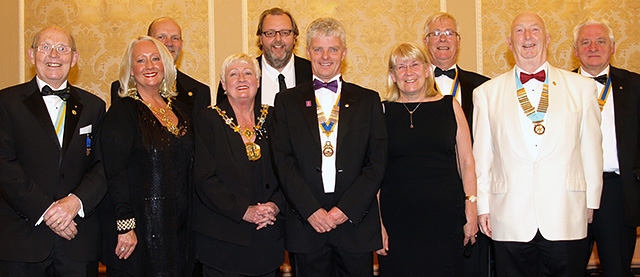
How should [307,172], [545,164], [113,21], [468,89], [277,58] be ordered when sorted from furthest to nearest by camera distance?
[113,21] < [277,58] < [468,89] < [307,172] < [545,164]

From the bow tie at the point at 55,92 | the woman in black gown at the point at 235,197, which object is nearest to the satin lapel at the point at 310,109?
the woman in black gown at the point at 235,197

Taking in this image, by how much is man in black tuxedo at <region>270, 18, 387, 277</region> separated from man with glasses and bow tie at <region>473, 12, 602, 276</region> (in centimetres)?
61

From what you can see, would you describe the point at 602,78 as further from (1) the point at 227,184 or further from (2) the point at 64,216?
(2) the point at 64,216

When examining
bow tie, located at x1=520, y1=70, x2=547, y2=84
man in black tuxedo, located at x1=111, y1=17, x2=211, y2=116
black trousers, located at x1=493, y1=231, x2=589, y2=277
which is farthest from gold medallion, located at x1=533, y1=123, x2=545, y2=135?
man in black tuxedo, located at x1=111, y1=17, x2=211, y2=116

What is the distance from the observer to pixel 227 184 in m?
3.66

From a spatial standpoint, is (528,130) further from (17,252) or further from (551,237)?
(17,252)

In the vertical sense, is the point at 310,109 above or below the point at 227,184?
above

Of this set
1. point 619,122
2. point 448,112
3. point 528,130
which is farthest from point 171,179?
point 619,122

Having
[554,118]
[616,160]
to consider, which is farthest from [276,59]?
[616,160]

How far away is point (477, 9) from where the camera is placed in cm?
621

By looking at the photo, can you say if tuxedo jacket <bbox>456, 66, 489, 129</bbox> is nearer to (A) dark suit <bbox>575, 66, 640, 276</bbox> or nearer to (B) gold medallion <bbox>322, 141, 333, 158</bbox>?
(A) dark suit <bbox>575, 66, 640, 276</bbox>

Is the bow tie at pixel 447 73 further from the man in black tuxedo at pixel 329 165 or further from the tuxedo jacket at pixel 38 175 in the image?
the tuxedo jacket at pixel 38 175

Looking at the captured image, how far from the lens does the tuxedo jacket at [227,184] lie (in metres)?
3.62

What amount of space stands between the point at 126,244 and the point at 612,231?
2.75 meters
